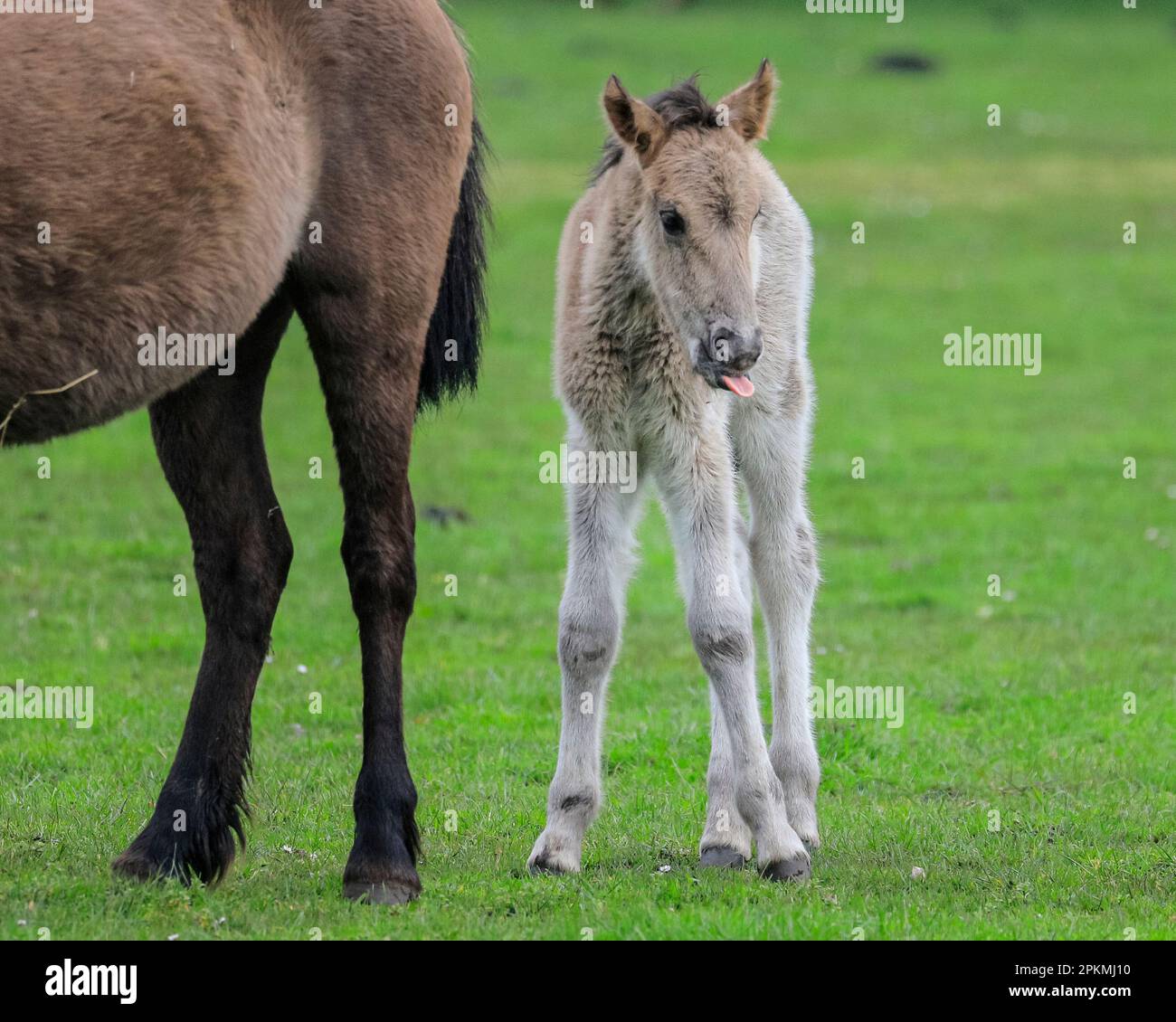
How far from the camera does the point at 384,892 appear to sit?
5371mm

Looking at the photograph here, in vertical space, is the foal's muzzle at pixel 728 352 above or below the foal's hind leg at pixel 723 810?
above

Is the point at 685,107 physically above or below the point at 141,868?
above

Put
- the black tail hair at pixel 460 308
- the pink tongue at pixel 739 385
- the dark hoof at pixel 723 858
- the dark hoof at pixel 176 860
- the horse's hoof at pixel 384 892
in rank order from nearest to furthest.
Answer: the horse's hoof at pixel 384 892
the pink tongue at pixel 739 385
the dark hoof at pixel 176 860
the dark hoof at pixel 723 858
the black tail hair at pixel 460 308

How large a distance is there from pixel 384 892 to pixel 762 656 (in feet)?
16.6

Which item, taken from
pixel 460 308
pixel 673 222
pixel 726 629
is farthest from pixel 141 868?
pixel 673 222

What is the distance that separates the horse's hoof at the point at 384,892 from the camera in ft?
17.5

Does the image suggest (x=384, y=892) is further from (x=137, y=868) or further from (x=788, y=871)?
(x=788, y=871)

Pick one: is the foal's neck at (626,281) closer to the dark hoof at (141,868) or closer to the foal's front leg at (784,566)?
the foal's front leg at (784,566)

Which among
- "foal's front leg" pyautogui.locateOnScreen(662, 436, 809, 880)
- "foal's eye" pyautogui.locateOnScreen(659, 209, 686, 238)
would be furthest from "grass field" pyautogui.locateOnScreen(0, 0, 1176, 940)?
"foal's eye" pyautogui.locateOnScreen(659, 209, 686, 238)

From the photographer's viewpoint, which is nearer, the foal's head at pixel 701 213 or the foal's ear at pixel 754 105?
the foal's head at pixel 701 213

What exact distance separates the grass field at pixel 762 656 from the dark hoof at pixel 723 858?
7 centimetres

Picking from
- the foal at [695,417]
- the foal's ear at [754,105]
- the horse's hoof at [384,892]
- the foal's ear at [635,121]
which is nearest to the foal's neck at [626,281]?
the foal at [695,417]
